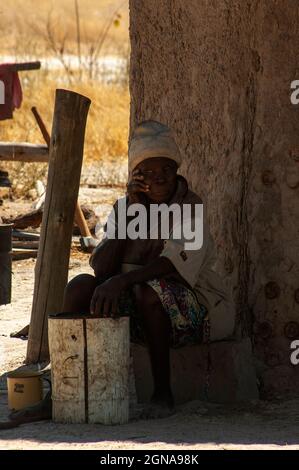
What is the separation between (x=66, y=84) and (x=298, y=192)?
13.8 meters

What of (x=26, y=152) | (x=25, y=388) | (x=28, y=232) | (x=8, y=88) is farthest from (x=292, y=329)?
(x=28, y=232)

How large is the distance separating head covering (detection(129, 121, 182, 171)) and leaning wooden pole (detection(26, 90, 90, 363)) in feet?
3.65

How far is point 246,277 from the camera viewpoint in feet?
18.1

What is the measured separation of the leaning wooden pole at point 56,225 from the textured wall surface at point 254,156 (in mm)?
751

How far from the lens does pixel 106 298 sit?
15.4 feet

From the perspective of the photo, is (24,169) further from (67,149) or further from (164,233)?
(164,233)

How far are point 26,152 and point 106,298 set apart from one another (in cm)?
513

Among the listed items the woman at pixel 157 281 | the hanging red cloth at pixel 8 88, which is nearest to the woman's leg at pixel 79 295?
the woman at pixel 157 281

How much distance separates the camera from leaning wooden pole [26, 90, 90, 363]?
6141mm

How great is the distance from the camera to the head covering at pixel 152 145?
498cm

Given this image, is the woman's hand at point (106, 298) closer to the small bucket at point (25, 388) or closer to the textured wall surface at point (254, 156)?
the small bucket at point (25, 388)

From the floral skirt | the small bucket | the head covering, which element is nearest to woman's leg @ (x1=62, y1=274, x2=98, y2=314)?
the floral skirt

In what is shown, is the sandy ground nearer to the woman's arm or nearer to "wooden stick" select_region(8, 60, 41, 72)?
the woman's arm

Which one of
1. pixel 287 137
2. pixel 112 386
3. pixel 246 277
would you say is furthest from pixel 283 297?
pixel 112 386
